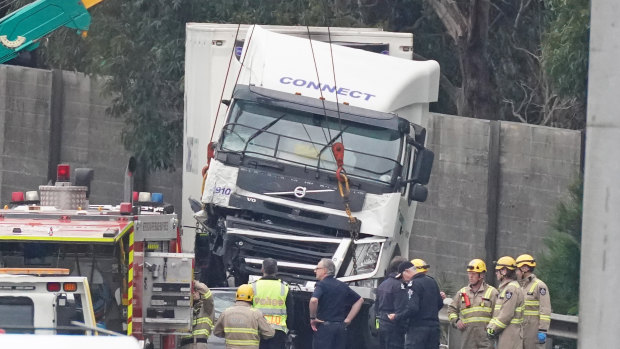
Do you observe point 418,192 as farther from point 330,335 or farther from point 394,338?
point 330,335

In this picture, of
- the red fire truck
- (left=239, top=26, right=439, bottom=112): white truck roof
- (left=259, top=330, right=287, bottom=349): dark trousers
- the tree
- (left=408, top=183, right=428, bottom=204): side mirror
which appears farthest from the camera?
the tree

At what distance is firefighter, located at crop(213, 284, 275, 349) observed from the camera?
49.6ft

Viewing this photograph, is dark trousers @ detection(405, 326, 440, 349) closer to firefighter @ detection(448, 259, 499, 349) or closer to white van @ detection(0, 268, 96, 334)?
firefighter @ detection(448, 259, 499, 349)

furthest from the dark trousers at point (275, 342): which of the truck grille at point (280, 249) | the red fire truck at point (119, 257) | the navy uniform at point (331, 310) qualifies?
the truck grille at point (280, 249)

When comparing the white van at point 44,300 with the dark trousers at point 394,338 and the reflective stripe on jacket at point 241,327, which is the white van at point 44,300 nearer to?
the reflective stripe on jacket at point 241,327

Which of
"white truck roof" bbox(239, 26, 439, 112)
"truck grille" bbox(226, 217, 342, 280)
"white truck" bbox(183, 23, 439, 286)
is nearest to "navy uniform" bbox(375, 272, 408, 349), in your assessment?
"white truck" bbox(183, 23, 439, 286)

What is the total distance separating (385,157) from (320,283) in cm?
320

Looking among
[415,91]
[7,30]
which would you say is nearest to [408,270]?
[415,91]

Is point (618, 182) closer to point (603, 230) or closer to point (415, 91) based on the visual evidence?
point (603, 230)

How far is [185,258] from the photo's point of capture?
47.7 feet

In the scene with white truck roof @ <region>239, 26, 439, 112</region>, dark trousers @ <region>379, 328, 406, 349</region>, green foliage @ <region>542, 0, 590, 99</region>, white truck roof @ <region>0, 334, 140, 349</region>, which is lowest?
dark trousers @ <region>379, 328, 406, 349</region>

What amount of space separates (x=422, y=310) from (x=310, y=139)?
3470 mm

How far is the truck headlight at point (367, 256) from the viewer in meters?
18.9

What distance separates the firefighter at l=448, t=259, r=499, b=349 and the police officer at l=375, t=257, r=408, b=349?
75 cm
